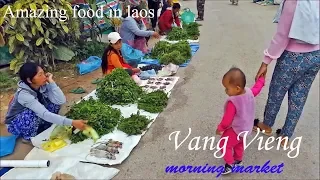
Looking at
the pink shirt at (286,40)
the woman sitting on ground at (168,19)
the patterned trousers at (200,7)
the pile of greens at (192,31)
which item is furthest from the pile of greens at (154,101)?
the patterned trousers at (200,7)

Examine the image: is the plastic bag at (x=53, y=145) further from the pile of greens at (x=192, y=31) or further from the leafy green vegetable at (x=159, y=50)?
the pile of greens at (x=192, y=31)

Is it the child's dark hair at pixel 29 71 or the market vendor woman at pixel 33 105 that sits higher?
the child's dark hair at pixel 29 71

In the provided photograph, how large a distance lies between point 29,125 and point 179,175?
1.60m

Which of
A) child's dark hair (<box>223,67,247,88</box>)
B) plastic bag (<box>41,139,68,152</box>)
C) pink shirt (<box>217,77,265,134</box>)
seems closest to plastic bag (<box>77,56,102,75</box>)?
plastic bag (<box>41,139,68,152</box>)

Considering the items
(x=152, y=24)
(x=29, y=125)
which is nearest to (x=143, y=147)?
(x=29, y=125)

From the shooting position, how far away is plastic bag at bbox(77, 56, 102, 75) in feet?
17.3

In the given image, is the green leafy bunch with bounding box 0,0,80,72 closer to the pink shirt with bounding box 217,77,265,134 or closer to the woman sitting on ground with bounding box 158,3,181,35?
the woman sitting on ground with bounding box 158,3,181,35

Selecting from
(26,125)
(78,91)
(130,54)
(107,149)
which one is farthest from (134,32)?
(107,149)

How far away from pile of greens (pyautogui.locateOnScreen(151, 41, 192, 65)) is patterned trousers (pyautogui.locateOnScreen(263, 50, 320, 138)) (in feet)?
8.19

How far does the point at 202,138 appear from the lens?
3295 mm

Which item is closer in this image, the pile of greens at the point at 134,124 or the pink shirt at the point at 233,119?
the pink shirt at the point at 233,119

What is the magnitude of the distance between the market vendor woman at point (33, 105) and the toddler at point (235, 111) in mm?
1340

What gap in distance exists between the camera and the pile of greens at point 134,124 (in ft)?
11.0

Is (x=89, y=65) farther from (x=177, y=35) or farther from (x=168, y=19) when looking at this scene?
(x=168, y=19)
